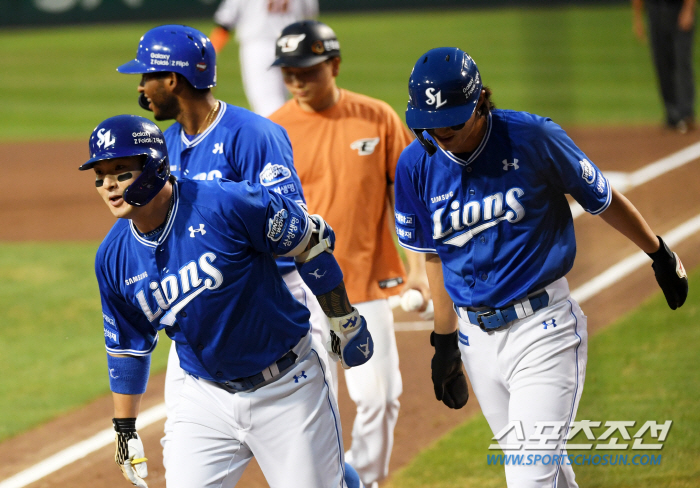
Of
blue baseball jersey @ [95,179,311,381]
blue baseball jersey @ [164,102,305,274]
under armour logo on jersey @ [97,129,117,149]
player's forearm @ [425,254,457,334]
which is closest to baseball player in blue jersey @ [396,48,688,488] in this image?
player's forearm @ [425,254,457,334]

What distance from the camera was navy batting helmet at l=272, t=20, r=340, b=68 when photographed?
16.4 ft

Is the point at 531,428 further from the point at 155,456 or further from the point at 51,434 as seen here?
the point at 51,434

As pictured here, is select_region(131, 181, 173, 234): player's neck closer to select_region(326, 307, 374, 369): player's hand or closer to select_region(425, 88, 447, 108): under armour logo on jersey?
select_region(326, 307, 374, 369): player's hand

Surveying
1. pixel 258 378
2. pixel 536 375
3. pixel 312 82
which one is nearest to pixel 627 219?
pixel 536 375

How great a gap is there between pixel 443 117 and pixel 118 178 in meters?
1.23

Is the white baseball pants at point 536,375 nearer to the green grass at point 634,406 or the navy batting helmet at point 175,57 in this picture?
the green grass at point 634,406

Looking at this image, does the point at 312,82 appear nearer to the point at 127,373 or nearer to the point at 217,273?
the point at 217,273

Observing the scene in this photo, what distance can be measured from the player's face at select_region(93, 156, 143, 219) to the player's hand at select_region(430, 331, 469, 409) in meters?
1.55

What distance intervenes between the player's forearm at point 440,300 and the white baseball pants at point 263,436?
75 cm

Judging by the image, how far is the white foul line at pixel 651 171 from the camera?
437 inches

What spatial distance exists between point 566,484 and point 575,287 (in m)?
4.46

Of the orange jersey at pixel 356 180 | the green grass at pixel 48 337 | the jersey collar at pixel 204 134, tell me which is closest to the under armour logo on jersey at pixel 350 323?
the orange jersey at pixel 356 180

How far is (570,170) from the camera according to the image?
3.69 metres

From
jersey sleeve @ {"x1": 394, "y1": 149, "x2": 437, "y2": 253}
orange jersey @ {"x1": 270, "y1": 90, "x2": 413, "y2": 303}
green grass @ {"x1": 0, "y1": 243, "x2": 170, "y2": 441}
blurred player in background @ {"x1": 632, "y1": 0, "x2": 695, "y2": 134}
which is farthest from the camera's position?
blurred player in background @ {"x1": 632, "y1": 0, "x2": 695, "y2": 134}
